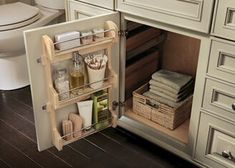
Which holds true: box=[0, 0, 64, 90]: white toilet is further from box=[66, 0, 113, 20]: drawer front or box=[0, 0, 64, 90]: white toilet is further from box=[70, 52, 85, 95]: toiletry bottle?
box=[70, 52, 85, 95]: toiletry bottle

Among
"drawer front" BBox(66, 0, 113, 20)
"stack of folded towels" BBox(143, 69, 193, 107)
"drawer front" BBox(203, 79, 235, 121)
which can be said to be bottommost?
"stack of folded towels" BBox(143, 69, 193, 107)

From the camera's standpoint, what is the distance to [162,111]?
1657 mm

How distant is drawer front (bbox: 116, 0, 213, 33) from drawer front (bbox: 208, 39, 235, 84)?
8 cm

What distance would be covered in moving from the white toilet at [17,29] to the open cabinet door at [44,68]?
0.57 meters

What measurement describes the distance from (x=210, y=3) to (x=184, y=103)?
615 mm

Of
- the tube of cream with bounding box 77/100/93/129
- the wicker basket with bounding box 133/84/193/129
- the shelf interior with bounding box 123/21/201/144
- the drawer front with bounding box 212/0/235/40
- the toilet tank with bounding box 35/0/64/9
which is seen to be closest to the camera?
the drawer front with bounding box 212/0/235/40

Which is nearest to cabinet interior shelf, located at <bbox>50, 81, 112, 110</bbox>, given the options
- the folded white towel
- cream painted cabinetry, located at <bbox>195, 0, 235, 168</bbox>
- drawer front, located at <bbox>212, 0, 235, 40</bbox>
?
the folded white towel

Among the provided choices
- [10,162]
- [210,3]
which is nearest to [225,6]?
[210,3]

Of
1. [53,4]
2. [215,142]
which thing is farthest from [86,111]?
[53,4]

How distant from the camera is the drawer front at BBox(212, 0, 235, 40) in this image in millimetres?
1161

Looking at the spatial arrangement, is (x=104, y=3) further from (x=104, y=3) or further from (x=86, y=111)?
(x=86, y=111)

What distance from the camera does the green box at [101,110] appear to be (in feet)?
5.12

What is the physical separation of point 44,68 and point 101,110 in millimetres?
392

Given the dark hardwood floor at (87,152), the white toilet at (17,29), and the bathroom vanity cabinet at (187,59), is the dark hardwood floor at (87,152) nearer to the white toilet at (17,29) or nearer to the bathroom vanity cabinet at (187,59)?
the bathroom vanity cabinet at (187,59)
